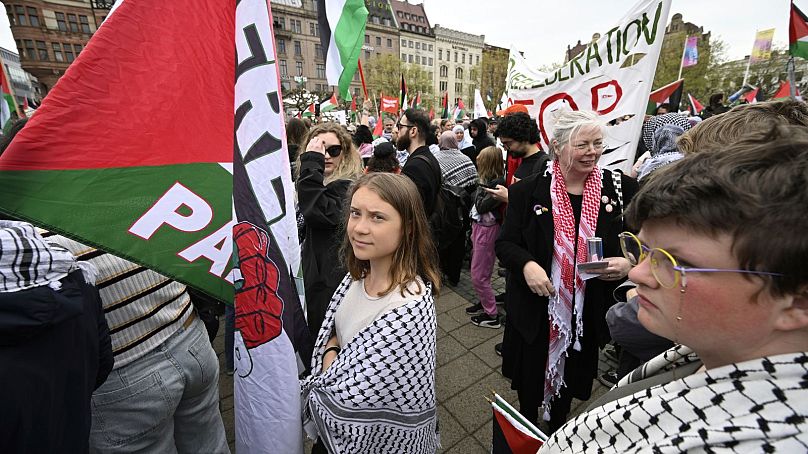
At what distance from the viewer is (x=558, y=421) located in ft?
7.84

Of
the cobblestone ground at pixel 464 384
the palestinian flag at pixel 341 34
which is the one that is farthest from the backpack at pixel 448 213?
the palestinian flag at pixel 341 34

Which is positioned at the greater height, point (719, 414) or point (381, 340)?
point (719, 414)

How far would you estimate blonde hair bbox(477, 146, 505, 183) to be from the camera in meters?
4.54

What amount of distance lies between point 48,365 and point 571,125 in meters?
2.39

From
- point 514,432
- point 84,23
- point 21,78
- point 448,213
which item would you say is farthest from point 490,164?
point 21,78

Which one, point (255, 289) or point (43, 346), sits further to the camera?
point (255, 289)

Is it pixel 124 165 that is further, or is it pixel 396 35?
pixel 396 35

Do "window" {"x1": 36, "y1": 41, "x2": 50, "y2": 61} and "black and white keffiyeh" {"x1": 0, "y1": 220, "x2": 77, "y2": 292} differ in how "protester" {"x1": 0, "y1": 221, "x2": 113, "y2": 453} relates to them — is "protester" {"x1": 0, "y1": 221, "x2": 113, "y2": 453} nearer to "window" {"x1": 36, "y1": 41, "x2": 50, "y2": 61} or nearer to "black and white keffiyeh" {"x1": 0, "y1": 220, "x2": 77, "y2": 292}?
"black and white keffiyeh" {"x1": 0, "y1": 220, "x2": 77, "y2": 292}

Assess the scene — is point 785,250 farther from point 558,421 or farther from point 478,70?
point 478,70

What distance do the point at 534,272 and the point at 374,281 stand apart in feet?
3.02

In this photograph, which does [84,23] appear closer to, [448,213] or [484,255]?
[448,213]

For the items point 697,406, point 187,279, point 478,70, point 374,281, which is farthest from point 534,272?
point 478,70

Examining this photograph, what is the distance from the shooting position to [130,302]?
147 cm

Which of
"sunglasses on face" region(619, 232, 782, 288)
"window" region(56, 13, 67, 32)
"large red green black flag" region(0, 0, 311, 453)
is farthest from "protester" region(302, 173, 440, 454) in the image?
"window" region(56, 13, 67, 32)
